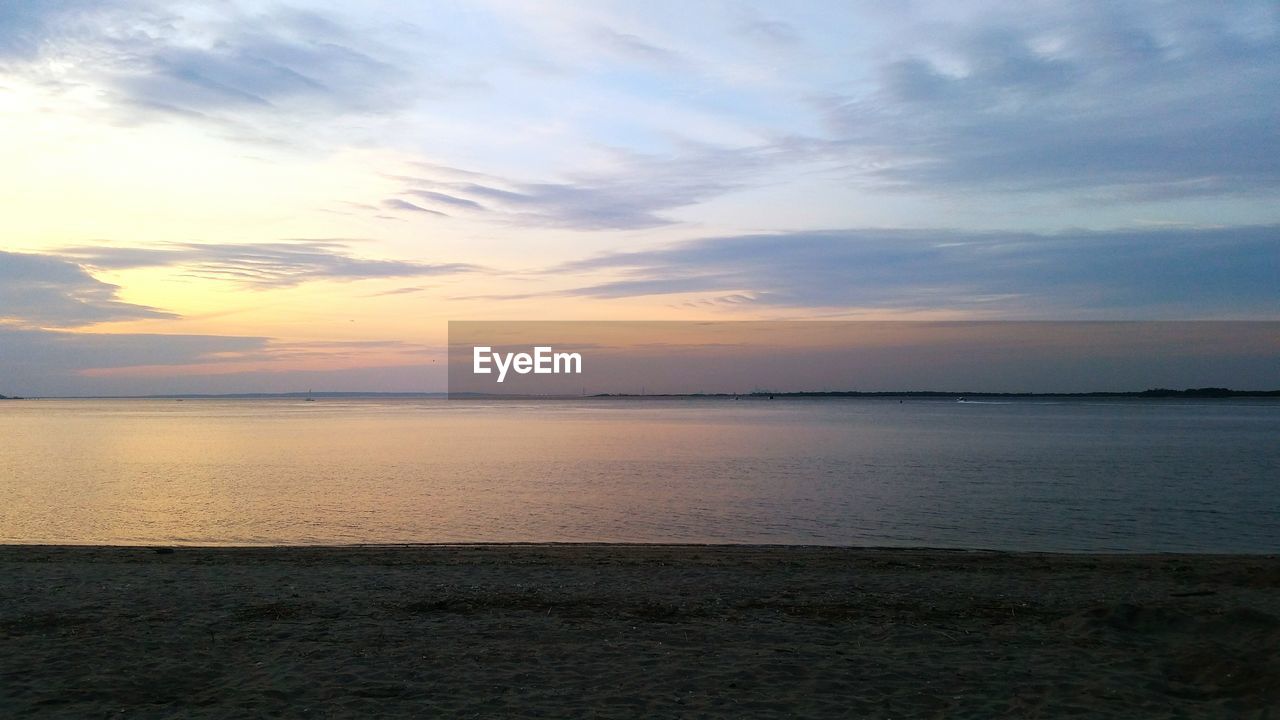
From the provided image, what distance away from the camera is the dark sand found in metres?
7.74

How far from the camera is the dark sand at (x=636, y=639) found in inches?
305

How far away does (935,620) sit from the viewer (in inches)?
426

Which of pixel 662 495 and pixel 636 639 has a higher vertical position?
pixel 636 639

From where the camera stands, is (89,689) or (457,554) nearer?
(89,689)

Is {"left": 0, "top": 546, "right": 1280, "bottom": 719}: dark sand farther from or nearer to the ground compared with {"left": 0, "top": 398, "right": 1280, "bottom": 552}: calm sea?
farther from the ground

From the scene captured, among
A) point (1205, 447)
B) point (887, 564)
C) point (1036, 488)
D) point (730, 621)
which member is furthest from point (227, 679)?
point (1205, 447)

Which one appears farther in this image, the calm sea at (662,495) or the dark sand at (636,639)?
the calm sea at (662,495)

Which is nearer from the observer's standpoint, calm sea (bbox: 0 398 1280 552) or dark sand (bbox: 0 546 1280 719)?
dark sand (bbox: 0 546 1280 719)

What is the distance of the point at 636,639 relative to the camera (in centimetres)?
991

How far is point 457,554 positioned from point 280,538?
6909 millimetres

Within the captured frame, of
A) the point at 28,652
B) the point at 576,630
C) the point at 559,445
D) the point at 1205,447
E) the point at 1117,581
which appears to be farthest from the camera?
the point at 559,445

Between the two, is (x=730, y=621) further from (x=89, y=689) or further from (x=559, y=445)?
(x=559, y=445)

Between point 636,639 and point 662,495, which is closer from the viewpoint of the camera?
point 636,639

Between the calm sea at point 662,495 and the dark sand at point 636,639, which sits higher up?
the dark sand at point 636,639
